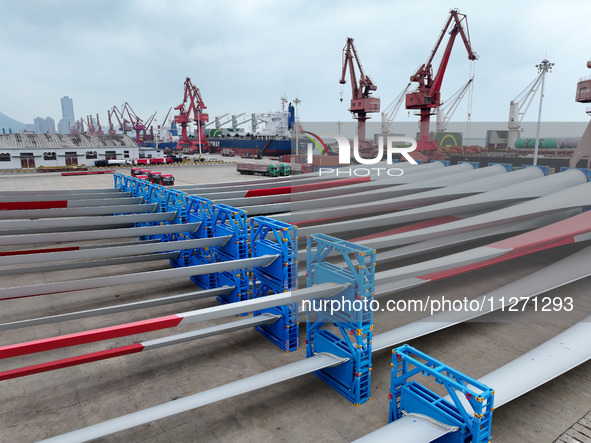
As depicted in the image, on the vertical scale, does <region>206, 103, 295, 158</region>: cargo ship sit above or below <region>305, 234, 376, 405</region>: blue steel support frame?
above

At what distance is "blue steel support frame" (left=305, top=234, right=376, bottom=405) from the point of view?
250 inches

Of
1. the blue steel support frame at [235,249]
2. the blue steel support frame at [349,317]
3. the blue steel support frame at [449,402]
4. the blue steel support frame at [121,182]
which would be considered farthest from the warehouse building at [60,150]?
the blue steel support frame at [449,402]

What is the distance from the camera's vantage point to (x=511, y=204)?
15523mm

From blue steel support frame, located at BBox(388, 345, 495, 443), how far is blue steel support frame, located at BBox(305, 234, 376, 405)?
803 millimetres

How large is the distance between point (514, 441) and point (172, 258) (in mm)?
10887

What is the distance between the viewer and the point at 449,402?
5035mm

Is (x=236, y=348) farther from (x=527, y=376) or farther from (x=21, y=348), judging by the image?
(x=527, y=376)

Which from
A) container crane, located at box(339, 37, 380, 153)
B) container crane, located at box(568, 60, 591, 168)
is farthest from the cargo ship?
container crane, located at box(568, 60, 591, 168)

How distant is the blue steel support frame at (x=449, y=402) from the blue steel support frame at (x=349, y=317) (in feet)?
2.63

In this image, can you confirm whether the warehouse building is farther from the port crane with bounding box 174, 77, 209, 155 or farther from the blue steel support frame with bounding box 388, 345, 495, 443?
the blue steel support frame with bounding box 388, 345, 495, 443

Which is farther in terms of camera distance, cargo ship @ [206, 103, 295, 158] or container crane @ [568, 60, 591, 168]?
cargo ship @ [206, 103, 295, 158]

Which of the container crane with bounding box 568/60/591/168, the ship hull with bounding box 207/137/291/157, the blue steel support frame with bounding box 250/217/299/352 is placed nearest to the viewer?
the blue steel support frame with bounding box 250/217/299/352

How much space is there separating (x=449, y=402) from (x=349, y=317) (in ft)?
6.53

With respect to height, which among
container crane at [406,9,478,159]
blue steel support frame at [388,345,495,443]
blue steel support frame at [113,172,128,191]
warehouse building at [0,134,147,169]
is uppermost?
container crane at [406,9,478,159]
